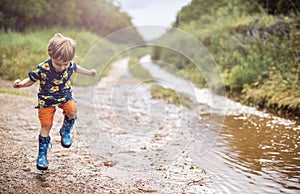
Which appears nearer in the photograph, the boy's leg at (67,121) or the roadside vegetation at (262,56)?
the boy's leg at (67,121)

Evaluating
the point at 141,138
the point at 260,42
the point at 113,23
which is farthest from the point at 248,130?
the point at 113,23

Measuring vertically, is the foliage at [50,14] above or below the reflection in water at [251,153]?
above

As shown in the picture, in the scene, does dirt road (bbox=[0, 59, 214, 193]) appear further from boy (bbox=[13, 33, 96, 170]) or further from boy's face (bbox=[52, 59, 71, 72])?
boy's face (bbox=[52, 59, 71, 72])

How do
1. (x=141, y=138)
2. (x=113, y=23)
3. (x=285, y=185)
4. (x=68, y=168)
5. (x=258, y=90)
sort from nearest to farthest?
(x=285, y=185)
(x=68, y=168)
(x=141, y=138)
(x=258, y=90)
(x=113, y=23)

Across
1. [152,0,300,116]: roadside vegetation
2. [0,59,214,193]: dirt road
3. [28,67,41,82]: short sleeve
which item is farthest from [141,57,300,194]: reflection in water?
[28,67,41,82]: short sleeve

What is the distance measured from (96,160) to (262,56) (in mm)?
A: 6370

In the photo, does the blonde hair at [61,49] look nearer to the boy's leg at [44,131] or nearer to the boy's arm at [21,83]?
the boy's arm at [21,83]

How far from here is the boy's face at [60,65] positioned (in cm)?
306

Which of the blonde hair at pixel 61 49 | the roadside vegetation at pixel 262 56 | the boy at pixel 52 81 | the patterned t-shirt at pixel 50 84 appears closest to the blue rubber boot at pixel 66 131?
the boy at pixel 52 81

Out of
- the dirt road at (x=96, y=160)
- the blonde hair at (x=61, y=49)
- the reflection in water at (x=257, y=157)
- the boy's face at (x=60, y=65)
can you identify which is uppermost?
the blonde hair at (x=61, y=49)

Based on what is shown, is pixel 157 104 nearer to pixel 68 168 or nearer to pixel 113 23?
pixel 68 168

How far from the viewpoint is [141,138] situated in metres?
5.07

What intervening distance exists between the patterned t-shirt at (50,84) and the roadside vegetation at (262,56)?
14.3 ft

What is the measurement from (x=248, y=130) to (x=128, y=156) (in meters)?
2.11
